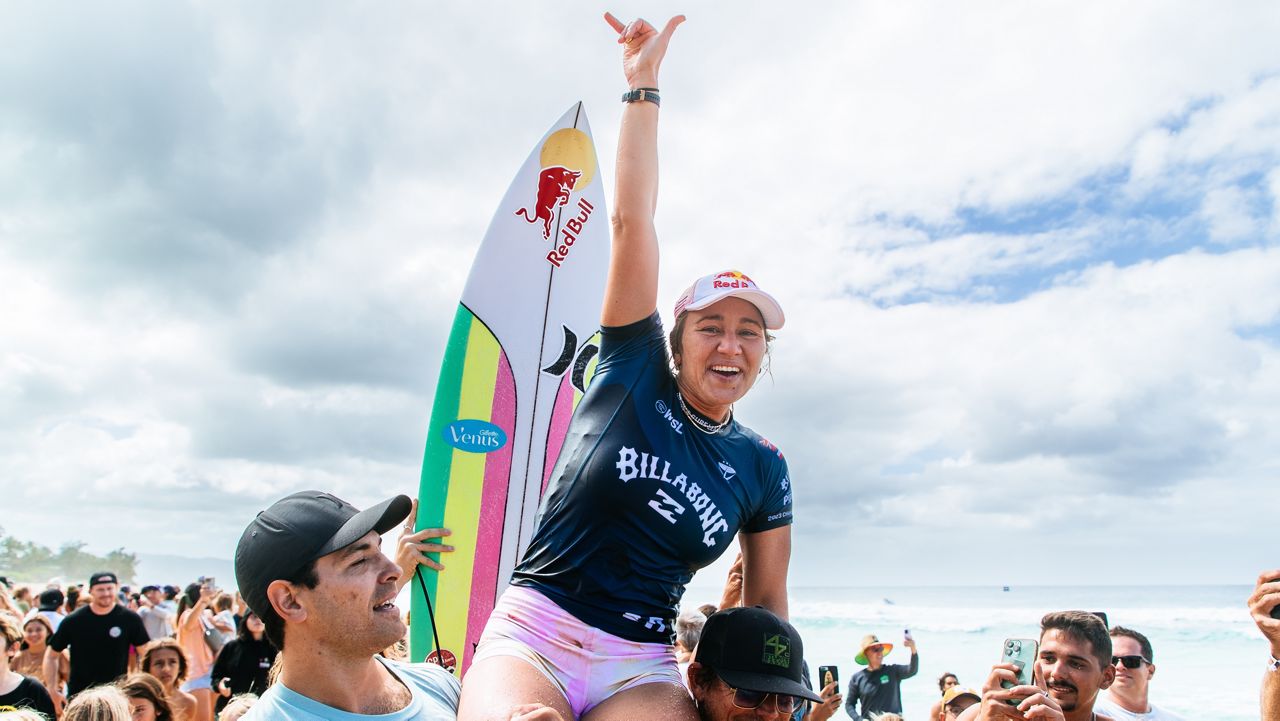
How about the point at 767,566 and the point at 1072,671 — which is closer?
the point at 767,566

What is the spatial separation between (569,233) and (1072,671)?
2.74 meters

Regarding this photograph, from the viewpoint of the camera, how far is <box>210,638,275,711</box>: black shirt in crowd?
18.8 ft

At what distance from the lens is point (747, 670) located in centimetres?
207

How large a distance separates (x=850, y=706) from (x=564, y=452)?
7131 mm

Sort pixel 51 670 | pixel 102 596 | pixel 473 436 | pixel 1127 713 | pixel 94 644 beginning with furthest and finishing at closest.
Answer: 1. pixel 51 670
2. pixel 102 596
3. pixel 94 644
4. pixel 1127 713
5. pixel 473 436

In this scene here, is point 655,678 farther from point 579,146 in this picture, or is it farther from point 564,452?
point 579,146

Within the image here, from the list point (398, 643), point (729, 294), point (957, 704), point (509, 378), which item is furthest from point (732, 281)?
point (957, 704)

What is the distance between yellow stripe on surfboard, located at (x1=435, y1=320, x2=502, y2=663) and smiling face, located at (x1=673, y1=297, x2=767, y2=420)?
1.71 metres

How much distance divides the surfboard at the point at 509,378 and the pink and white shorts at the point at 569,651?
1662mm

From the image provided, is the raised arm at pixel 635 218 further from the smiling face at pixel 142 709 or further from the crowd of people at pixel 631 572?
the smiling face at pixel 142 709

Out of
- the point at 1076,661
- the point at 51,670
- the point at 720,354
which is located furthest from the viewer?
the point at 51,670

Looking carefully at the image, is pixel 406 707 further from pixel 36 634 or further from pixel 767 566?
pixel 36 634

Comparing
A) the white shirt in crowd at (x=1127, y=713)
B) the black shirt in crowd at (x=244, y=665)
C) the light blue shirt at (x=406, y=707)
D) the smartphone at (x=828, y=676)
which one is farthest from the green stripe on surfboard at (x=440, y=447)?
the white shirt in crowd at (x=1127, y=713)

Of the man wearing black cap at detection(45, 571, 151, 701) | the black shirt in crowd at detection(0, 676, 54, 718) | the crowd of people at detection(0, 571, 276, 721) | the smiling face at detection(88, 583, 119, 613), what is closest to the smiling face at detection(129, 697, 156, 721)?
the crowd of people at detection(0, 571, 276, 721)
